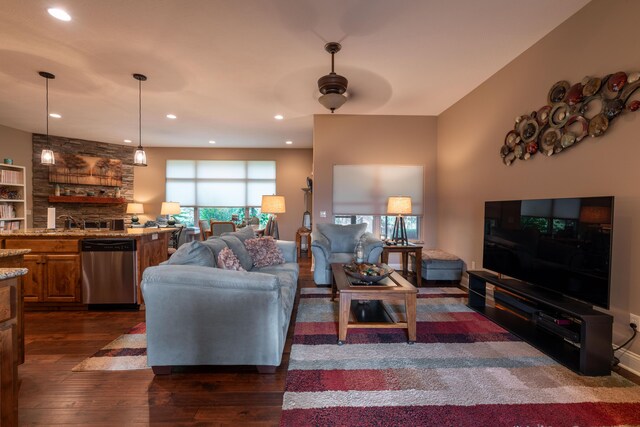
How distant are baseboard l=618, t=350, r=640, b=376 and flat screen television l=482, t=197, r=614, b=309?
0.49m

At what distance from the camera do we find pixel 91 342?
8.18 ft

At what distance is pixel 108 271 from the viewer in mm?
3234

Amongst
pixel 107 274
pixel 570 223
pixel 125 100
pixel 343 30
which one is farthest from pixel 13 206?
pixel 570 223

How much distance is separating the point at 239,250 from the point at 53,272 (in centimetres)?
221

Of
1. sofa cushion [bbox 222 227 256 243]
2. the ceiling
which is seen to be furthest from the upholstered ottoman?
sofa cushion [bbox 222 227 256 243]

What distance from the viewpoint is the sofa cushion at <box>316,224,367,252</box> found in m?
4.41

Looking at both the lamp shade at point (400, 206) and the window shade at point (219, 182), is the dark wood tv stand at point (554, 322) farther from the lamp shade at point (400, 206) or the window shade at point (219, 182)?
the window shade at point (219, 182)

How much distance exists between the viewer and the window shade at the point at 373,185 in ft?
16.8

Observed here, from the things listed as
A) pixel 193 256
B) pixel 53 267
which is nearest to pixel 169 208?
pixel 53 267

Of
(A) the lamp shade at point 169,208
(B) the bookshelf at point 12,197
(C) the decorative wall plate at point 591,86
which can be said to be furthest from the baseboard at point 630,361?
(B) the bookshelf at point 12,197

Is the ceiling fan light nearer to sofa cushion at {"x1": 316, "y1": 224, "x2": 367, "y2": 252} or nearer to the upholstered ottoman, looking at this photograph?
sofa cushion at {"x1": 316, "y1": 224, "x2": 367, "y2": 252}

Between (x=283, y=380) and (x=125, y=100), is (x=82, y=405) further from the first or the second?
(x=125, y=100)

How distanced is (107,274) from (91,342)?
3.17 feet

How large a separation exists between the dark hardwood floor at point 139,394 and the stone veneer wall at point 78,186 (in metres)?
5.66
